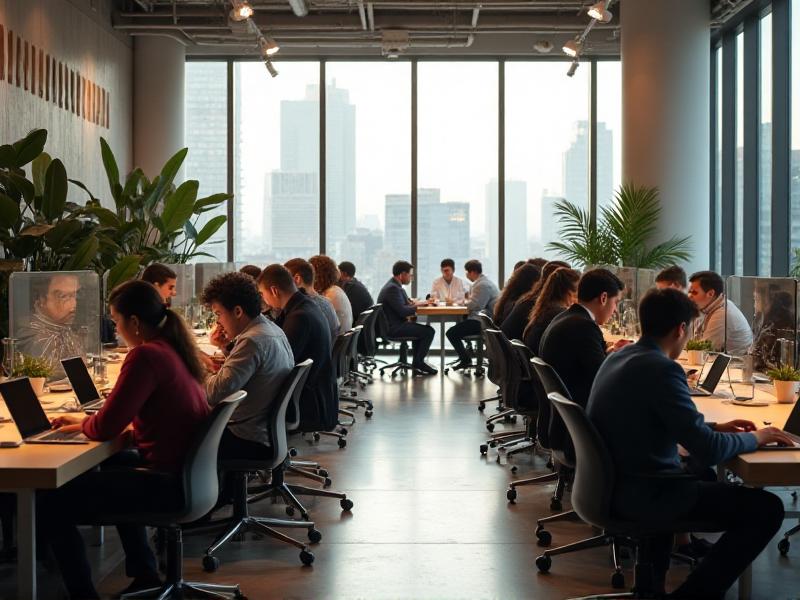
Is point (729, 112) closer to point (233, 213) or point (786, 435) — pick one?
point (233, 213)

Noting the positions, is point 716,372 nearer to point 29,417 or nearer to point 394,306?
point 29,417

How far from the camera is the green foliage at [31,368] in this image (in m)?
4.45

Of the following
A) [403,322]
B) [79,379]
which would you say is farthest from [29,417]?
[403,322]

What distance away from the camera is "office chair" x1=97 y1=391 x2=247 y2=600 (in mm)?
3375

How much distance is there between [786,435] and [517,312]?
11.3ft

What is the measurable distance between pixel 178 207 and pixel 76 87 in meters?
2.15

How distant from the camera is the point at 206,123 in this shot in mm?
12883

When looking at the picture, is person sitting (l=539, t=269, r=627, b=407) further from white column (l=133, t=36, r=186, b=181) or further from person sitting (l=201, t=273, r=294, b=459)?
white column (l=133, t=36, r=186, b=181)

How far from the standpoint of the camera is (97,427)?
3.39m

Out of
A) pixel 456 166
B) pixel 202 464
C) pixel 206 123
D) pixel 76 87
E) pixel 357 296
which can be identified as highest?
pixel 206 123

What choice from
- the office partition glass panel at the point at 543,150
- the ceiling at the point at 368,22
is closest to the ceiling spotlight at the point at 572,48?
the ceiling at the point at 368,22

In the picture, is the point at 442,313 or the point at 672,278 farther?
the point at 442,313

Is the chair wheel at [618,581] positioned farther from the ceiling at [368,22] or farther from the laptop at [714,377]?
the ceiling at [368,22]

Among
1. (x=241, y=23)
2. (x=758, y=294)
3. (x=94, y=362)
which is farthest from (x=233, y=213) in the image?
(x=758, y=294)
